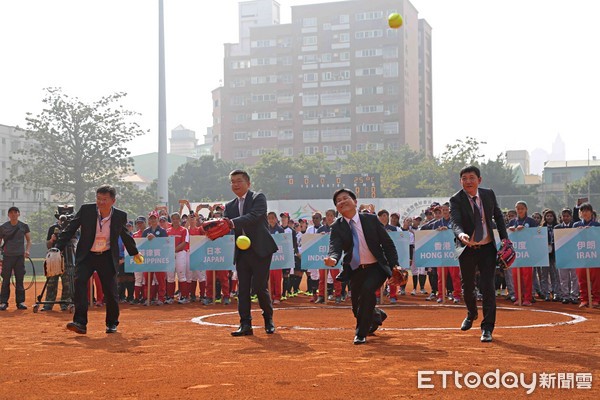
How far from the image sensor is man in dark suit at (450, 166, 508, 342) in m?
10.2

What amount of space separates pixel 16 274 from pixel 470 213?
11678 millimetres

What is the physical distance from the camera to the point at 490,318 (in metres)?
9.91

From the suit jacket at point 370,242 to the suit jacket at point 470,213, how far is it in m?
0.89

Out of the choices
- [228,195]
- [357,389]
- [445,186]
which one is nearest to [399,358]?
[357,389]

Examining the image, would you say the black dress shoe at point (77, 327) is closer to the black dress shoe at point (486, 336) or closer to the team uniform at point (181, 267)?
the black dress shoe at point (486, 336)

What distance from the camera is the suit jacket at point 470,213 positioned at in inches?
403

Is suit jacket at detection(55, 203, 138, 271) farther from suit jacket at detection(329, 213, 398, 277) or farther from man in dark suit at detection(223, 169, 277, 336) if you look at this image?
suit jacket at detection(329, 213, 398, 277)

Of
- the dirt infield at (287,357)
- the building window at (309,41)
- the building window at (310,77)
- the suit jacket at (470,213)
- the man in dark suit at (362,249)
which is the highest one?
the building window at (309,41)

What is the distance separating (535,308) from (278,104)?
116 m

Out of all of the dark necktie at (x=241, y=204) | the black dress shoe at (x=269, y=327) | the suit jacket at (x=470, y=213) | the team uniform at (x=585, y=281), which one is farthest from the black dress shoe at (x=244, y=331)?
the team uniform at (x=585, y=281)

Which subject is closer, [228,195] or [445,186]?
[445,186]

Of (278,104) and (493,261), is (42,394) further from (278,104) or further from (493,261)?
(278,104)

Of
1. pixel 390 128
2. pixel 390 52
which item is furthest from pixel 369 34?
pixel 390 128

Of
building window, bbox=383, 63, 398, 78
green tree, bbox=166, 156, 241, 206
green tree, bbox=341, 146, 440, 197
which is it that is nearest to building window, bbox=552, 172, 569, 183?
green tree, bbox=341, 146, 440, 197
